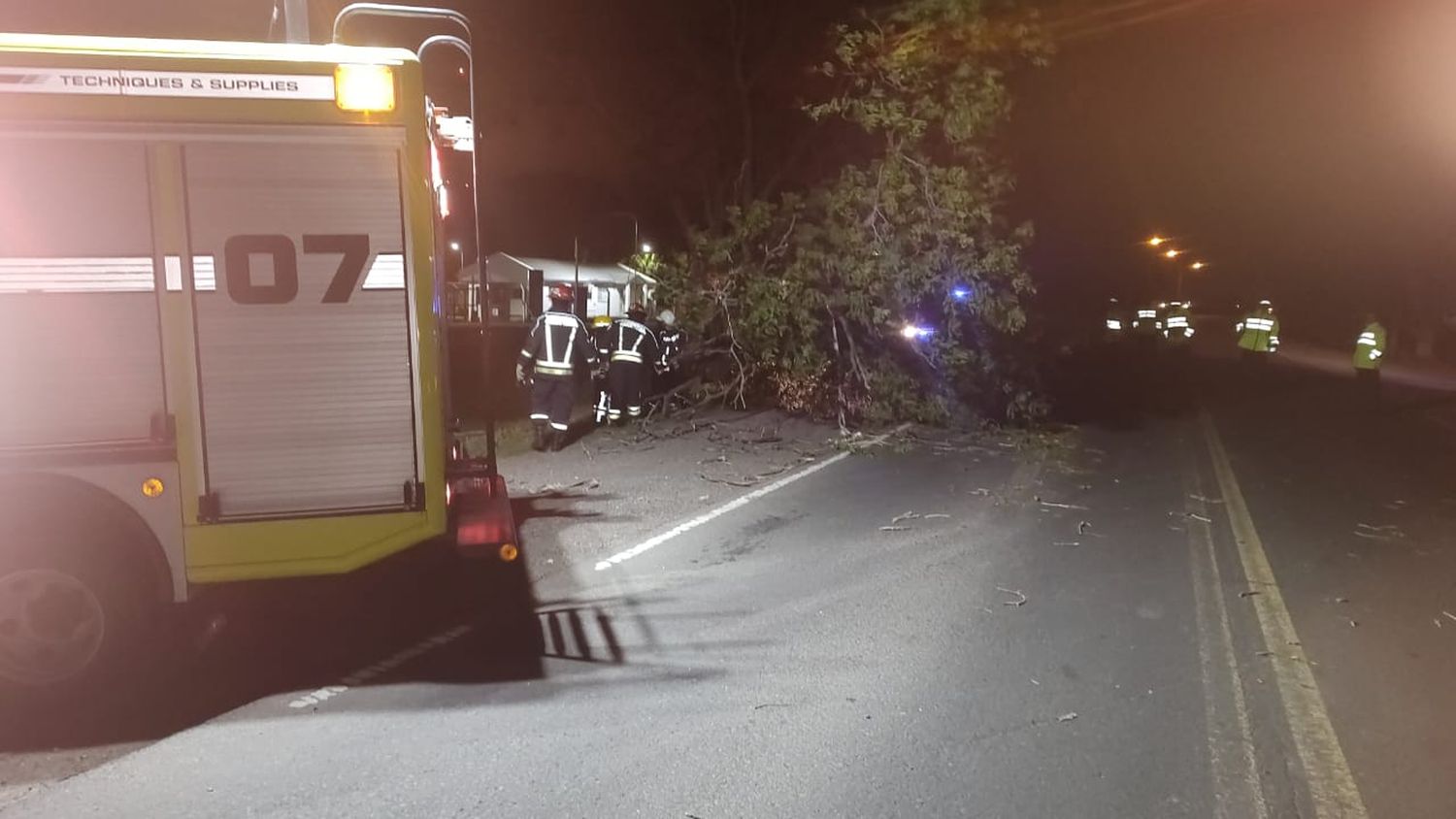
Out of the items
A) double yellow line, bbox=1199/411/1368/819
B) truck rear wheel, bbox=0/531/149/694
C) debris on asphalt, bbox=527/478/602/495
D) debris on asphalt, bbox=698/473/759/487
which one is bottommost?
double yellow line, bbox=1199/411/1368/819

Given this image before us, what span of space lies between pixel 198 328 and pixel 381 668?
1832 millimetres

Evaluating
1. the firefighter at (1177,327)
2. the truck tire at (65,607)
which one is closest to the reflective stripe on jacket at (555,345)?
the truck tire at (65,607)

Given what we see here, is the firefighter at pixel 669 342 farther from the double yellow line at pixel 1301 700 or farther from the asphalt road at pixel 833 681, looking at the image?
the double yellow line at pixel 1301 700

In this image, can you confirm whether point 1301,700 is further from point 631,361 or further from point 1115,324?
point 1115,324

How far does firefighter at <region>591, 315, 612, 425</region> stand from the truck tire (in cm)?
819

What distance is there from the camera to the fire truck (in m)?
4.11

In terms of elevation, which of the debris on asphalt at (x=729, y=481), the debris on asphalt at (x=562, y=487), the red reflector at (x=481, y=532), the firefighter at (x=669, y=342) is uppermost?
the firefighter at (x=669, y=342)

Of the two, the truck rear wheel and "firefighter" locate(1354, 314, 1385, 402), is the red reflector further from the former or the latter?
"firefighter" locate(1354, 314, 1385, 402)

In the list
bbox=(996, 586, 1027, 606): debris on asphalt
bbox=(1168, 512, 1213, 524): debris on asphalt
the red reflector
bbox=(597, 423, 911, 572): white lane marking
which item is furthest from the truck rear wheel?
bbox=(1168, 512, 1213, 524): debris on asphalt

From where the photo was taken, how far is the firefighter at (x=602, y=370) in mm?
12617

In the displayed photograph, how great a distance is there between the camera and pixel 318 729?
13.9 ft

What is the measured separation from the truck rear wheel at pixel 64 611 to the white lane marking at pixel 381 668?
2.60ft

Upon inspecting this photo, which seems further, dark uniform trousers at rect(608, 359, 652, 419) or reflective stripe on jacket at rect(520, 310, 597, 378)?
dark uniform trousers at rect(608, 359, 652, 419)

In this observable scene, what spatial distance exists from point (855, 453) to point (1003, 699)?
712cm
